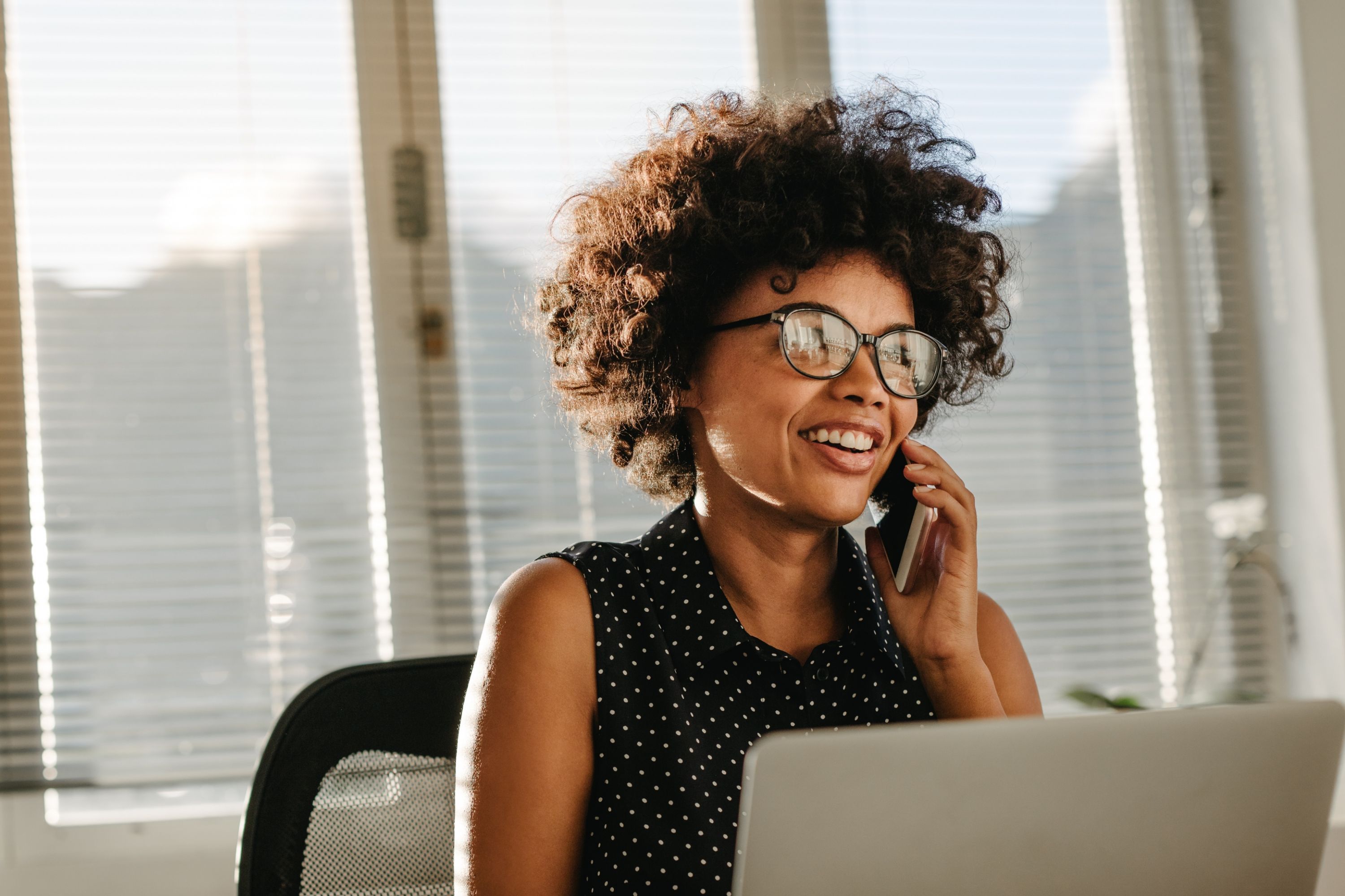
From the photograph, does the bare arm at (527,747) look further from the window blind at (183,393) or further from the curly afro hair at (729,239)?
the window blind at (183,393)

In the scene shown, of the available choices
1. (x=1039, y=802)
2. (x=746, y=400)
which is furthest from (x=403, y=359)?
(x=1039, y=802)

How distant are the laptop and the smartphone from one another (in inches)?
23.8

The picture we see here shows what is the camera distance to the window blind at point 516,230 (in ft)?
8.21

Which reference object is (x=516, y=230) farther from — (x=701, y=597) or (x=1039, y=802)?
(x=1039, y=802)

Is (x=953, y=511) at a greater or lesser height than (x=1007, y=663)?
greater

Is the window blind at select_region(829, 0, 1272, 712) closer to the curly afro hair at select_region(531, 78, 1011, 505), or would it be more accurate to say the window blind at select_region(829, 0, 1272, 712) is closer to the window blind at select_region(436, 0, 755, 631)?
the window blind at select_region(436, 0, 755, 631)

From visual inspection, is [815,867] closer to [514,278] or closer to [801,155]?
[801,155]

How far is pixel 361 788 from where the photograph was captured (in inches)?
46.7

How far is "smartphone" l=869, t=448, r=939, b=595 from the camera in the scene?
4.27 ft

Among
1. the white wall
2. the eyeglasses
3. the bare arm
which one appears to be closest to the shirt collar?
the bare arm

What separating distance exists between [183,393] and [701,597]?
162 cm

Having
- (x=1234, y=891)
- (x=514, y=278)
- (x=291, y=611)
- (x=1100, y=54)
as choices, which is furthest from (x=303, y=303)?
(x=1234, y=891)

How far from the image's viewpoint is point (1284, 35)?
8.63ft

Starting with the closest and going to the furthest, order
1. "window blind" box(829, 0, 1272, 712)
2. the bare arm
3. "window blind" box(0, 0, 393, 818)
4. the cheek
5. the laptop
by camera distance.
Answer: the laptop, the bare arm, the cheek, "window blind" box(0, 0, 393, 818), "window blind" box(829, 0, 1272, 712)
